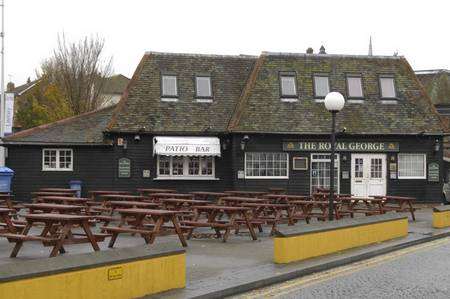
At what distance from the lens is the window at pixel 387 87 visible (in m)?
29.9

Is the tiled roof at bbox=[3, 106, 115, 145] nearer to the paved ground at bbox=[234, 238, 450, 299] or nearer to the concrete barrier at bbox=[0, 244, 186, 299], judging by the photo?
the paved ground at bbox=[234, 238, 450, 299]

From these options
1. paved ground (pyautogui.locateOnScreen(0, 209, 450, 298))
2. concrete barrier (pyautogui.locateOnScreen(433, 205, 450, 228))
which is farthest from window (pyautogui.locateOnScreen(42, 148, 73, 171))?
concrete barrier (pyautogui.locateOnScreen(433, 205, 450, 228))

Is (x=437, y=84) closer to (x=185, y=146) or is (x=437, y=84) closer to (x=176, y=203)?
(x=185, y=146)

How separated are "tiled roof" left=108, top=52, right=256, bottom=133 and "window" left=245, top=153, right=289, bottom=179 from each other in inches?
70.8

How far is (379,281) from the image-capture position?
10578 millimetres

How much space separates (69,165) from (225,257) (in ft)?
54.7

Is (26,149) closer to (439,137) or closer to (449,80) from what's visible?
(439,137)

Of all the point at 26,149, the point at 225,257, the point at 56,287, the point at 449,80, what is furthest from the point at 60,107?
the point at 56,287

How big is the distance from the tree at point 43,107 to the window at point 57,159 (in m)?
15.8

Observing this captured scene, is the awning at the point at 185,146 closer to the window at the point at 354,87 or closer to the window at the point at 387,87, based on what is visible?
the window at the point at 354,87

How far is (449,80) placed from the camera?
47969mm

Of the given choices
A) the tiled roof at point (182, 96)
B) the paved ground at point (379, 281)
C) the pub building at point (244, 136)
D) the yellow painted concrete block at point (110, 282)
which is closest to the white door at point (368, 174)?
the pub building at point (244, 136)

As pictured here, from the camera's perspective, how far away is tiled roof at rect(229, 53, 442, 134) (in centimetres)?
2794

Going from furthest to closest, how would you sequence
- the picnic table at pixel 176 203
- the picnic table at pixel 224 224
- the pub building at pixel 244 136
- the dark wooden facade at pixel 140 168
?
the pub building at pixel 244 136 < the dark wooden facade at pixel 140 168 < the picnic table at pixel 176 203 < the picnic table at pixel 224 224
